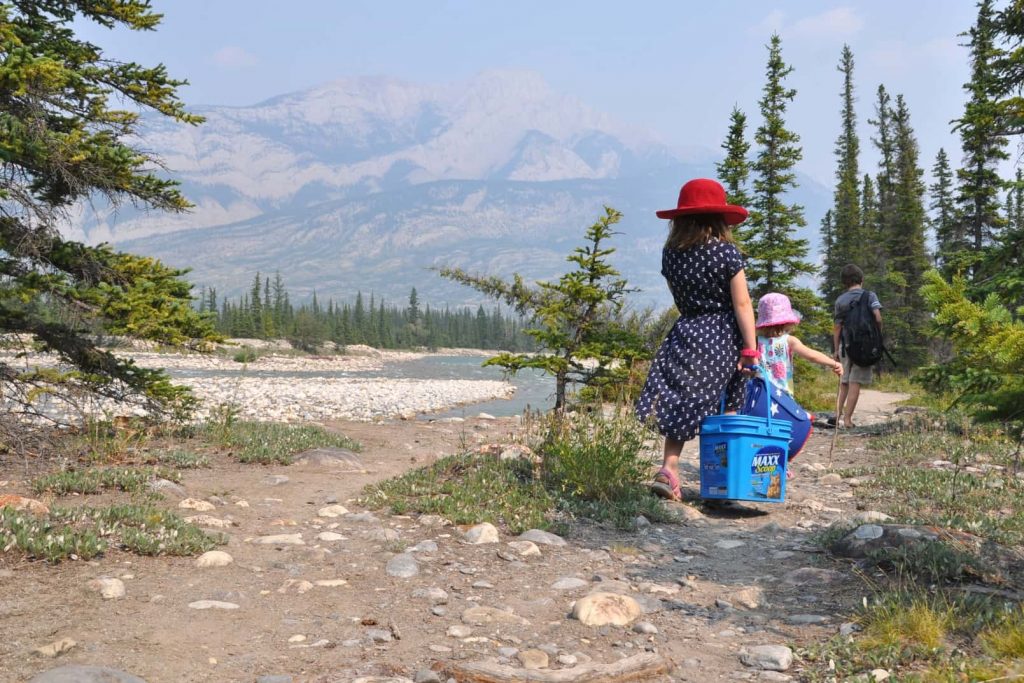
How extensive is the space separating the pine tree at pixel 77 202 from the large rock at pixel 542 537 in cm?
495

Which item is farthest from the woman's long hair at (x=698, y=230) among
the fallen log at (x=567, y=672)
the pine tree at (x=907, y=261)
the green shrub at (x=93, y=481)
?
the pine tree at (x=907, y=261)

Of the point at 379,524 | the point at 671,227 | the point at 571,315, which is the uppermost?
the point at 671,227

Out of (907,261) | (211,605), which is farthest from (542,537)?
(907,261)

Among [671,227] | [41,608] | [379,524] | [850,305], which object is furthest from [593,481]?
[850,305]

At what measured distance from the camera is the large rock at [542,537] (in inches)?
206

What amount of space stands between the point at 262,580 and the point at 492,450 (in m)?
3.44

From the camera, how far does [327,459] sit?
8.48 m

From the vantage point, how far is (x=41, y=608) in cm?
363

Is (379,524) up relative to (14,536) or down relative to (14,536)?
down

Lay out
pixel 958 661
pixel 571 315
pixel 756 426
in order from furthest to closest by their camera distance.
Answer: pixel 571 315
pixel 756 426
pixel 958 661

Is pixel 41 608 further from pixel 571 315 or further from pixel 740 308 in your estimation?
pixel 571 315

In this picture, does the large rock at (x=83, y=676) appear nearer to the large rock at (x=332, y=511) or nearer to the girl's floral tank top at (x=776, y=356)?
the large rock at (x=332, y=511)

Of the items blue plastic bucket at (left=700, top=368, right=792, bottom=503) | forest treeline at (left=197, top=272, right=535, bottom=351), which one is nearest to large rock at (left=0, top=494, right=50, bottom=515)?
blue plastic bucket at (left=700, top=368, right=792, bottom=503)

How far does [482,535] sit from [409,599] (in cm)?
117
